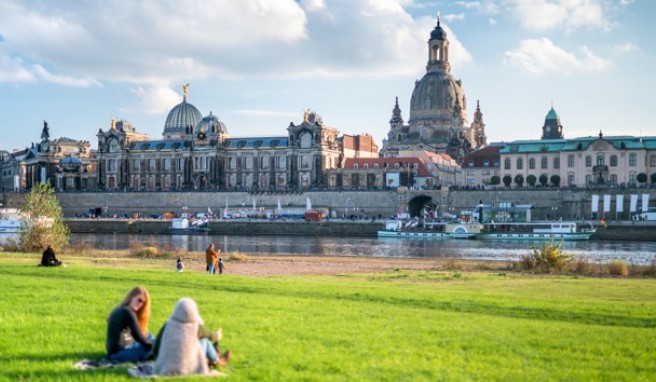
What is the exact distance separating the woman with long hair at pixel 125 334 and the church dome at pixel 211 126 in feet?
331

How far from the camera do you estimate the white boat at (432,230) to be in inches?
2795

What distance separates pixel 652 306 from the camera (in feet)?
53.5

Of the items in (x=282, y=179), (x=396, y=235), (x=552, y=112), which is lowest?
(x=396, y=235)

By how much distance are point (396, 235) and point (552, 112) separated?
60.5 meters

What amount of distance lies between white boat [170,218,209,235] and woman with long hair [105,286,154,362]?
72815 mm

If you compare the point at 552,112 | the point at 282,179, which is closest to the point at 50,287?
the point at 282,179

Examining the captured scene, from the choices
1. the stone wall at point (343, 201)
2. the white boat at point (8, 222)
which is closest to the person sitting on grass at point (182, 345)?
the white boat at point (8, 222)

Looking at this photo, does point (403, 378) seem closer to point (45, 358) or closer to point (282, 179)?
point (45, 358)

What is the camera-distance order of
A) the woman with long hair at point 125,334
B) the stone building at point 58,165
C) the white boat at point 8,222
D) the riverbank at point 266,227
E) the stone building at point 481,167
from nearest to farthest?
the woman with long hair at point 125,334, the riverbank at point 266,227, the white boat at point 8,222, the stone building at point 481,167, the stone building at point 58,165

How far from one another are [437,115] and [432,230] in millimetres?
55328

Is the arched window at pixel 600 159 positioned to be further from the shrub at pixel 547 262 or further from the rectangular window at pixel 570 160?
the shrub at pixel 547 262

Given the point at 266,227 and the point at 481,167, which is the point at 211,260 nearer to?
the point at 266,227

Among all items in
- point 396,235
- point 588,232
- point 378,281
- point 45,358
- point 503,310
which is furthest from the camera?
point 396,235

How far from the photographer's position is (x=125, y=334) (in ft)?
32.7
